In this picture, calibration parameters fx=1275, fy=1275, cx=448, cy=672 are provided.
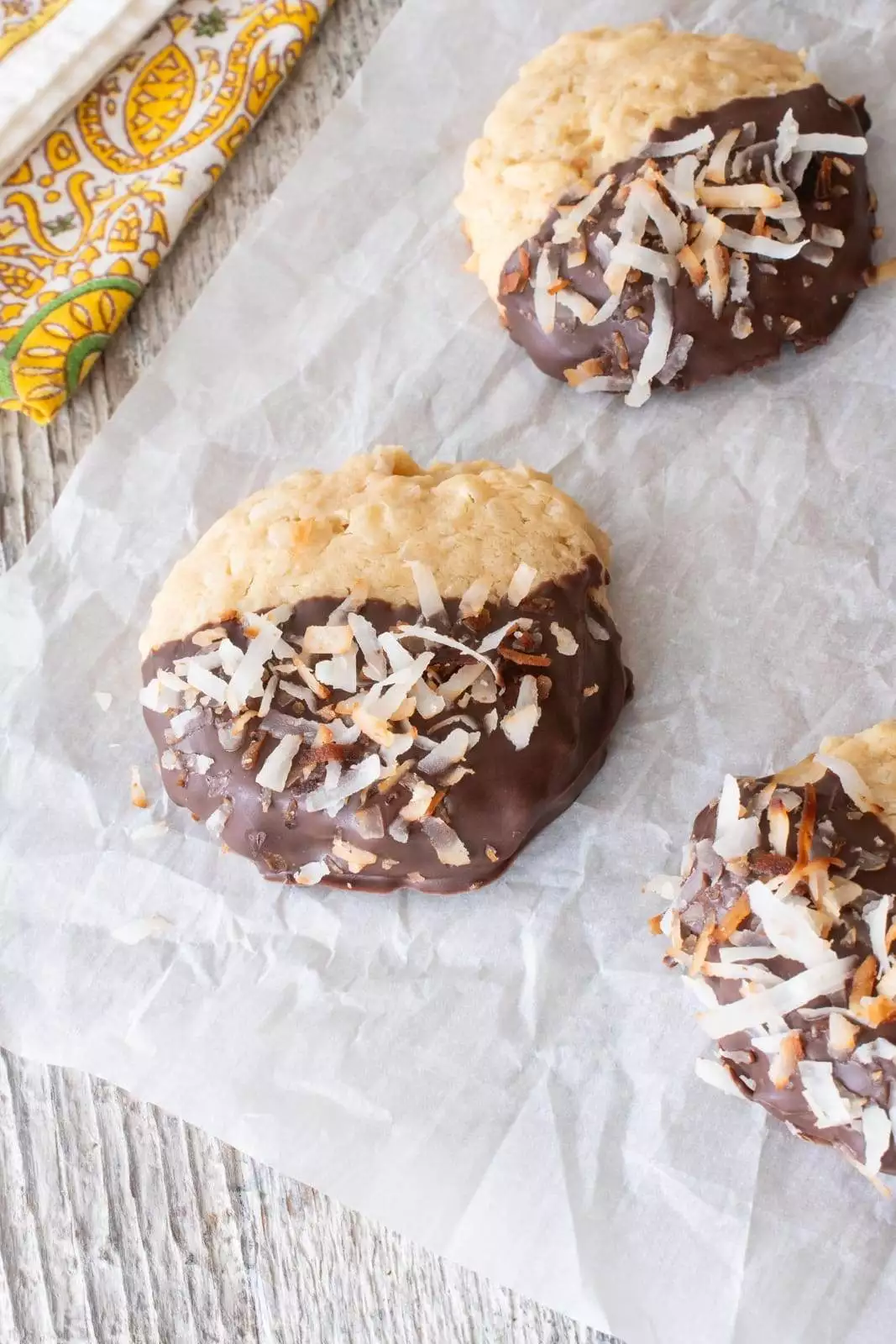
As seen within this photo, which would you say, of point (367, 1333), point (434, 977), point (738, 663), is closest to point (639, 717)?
point (738, 663)

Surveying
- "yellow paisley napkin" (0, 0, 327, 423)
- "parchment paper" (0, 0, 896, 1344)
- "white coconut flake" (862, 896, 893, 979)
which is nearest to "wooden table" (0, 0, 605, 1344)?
"parchment paper" (0, 0, 896, 1344)

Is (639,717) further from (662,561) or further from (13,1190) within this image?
(13,1190)

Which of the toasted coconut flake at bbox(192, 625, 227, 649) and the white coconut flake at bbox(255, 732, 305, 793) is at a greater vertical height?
the toasted coconut flake at bbox(192, 625, 227, 649)

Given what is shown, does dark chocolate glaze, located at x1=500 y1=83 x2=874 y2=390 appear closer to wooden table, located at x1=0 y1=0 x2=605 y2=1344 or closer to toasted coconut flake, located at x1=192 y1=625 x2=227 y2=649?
toasted coconut flake, located at x1=192 y1=625 x2=227 y2=649

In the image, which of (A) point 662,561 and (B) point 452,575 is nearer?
(B) point 452,575

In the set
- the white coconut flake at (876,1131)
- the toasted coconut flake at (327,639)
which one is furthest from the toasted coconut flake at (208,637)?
the white coconut flake at (876,1131)

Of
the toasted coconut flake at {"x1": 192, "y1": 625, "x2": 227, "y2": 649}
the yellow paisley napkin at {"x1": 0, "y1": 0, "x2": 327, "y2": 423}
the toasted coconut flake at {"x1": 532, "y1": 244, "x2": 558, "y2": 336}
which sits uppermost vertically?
the yellow paisley napkin at {"x1": 0, "y1": 0, "x2": 327, "y2": 423}
